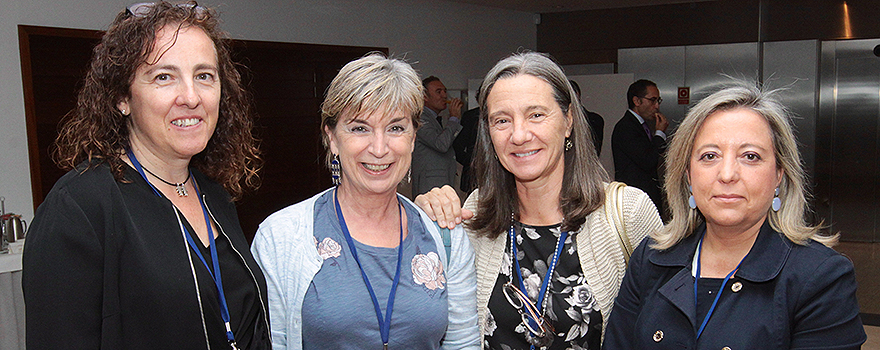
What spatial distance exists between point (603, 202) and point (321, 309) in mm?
913

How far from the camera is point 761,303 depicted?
1483 mm

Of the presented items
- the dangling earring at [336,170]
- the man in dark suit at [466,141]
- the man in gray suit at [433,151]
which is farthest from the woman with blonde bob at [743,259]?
the man in gray suit at [433,151]

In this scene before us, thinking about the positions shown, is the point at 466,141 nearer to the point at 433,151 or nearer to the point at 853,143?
the point at 433,151

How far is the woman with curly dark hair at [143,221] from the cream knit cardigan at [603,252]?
0.67 m

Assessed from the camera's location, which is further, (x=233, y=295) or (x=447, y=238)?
(x=447, y=238)

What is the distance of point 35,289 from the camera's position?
134 centimetres

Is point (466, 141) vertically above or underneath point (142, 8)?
underneath

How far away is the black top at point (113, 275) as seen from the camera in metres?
1.35

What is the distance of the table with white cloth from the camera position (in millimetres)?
3779

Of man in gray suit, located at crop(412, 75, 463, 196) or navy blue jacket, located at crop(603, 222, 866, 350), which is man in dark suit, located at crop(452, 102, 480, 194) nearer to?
man in gray suit, located at crop(412, 75, 463, 196)

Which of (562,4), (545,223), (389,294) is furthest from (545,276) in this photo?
(562,4)

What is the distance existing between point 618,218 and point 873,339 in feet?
12.8

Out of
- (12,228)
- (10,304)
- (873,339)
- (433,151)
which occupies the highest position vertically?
(433,151)

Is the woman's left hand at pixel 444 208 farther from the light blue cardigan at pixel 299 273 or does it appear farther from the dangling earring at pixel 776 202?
the dangling earring at pixel 776 202
